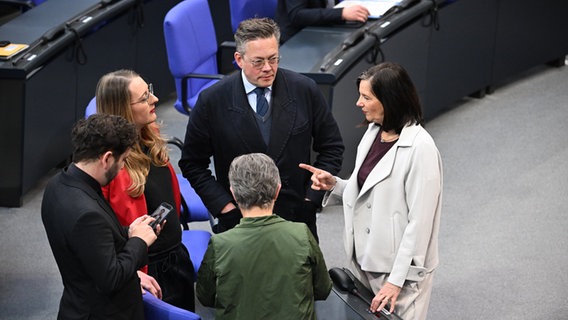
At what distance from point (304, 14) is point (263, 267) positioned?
3255 millimetres

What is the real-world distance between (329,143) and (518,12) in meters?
3.90

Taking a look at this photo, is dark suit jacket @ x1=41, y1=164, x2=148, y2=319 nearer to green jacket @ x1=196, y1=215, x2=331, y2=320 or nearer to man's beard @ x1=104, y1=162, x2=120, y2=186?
man's beard @ x1=104, y1=162, x2=120, y2=186

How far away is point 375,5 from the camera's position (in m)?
6.32

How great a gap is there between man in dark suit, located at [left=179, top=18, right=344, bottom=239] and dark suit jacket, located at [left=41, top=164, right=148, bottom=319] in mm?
787

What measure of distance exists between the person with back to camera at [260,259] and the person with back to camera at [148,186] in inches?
20.4

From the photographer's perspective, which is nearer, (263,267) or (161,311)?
(263,267)

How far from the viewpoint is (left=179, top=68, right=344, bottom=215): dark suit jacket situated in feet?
12.6

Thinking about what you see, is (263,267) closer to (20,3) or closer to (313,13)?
(313,13)

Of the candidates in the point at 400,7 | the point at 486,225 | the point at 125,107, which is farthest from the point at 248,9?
the point at 125,107

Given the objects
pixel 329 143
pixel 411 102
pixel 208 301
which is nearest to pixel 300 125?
pixel 329 143

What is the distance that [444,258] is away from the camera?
5254 mm

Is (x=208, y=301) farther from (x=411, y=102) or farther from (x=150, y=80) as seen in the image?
(x=150, y=80)

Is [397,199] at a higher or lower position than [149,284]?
higher

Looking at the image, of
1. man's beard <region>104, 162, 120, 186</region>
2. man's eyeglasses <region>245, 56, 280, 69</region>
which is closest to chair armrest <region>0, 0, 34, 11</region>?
man's eyeglasses <region>245, 56, 280, 69</region>
